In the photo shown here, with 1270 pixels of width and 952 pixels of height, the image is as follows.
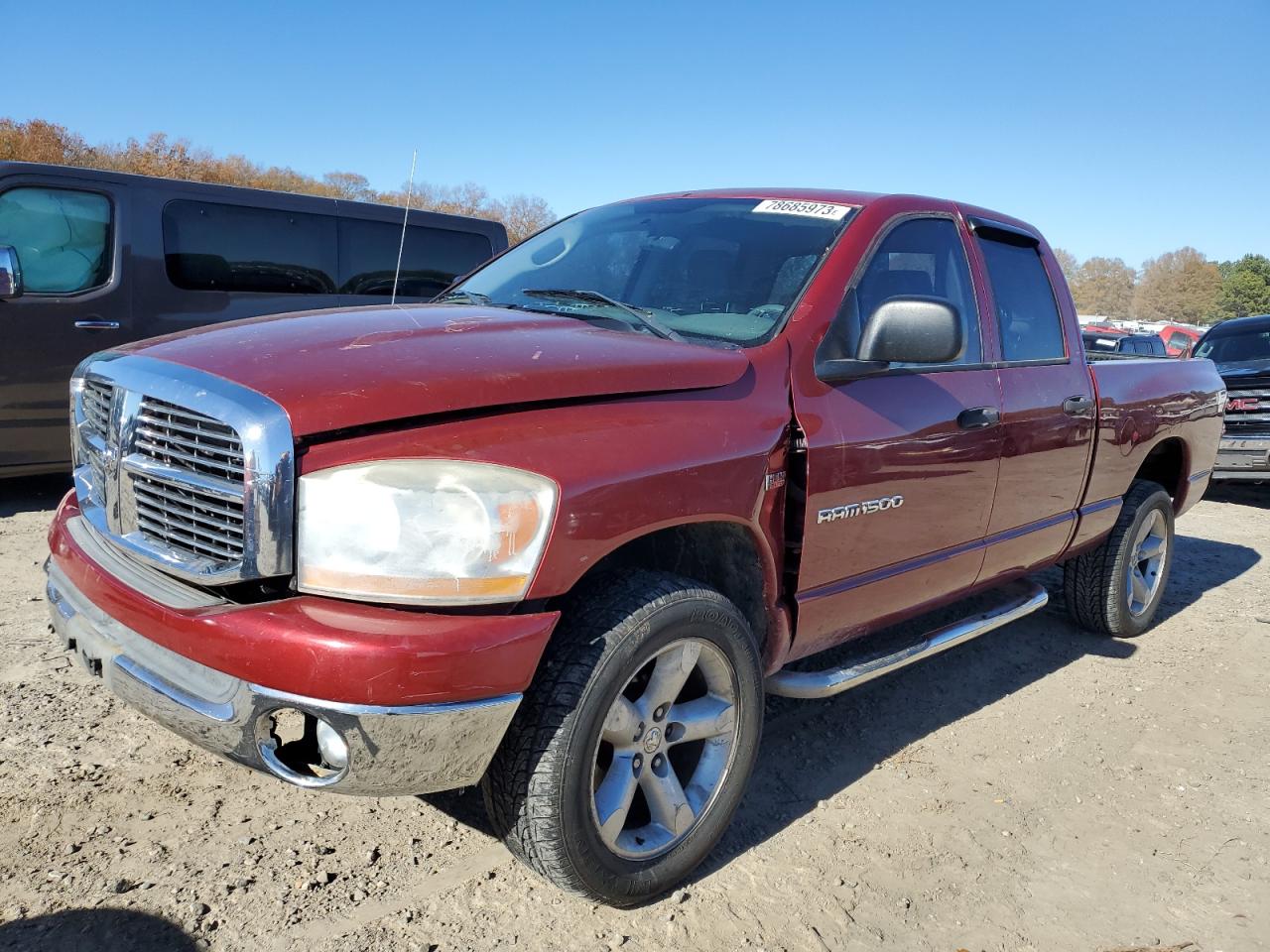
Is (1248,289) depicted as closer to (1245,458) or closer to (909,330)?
(1245,458)

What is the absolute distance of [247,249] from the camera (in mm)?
6516

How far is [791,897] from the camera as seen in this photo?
260 centimetres

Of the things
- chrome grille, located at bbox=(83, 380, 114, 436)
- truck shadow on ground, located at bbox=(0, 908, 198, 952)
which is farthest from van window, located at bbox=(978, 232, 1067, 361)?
truck shadow on ground, located at bbox=(0, 908, 198, 952)

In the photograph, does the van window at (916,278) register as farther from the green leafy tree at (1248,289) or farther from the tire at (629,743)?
the green leafy tree at (1248,289)

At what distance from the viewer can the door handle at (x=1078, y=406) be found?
12.8 ft

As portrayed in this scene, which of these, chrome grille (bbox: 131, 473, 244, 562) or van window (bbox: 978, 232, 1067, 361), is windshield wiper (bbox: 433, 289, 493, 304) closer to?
chrome grille (bbox: 131, 473, 244, 562)

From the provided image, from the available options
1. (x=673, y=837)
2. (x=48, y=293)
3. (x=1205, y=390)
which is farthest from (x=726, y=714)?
(x=48, y=293)

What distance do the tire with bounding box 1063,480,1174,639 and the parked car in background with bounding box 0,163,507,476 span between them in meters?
5.16

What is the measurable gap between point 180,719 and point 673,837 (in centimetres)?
125

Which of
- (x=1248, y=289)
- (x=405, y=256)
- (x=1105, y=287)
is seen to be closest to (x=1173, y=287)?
(x=1105, y=287)

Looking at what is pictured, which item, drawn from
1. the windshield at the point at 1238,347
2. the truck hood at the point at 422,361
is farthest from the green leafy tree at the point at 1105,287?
the truck hood at the point at 422,361

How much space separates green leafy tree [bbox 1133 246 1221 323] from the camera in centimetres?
7269

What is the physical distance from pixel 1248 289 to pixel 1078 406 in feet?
189

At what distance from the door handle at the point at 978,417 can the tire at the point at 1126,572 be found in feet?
5.57
